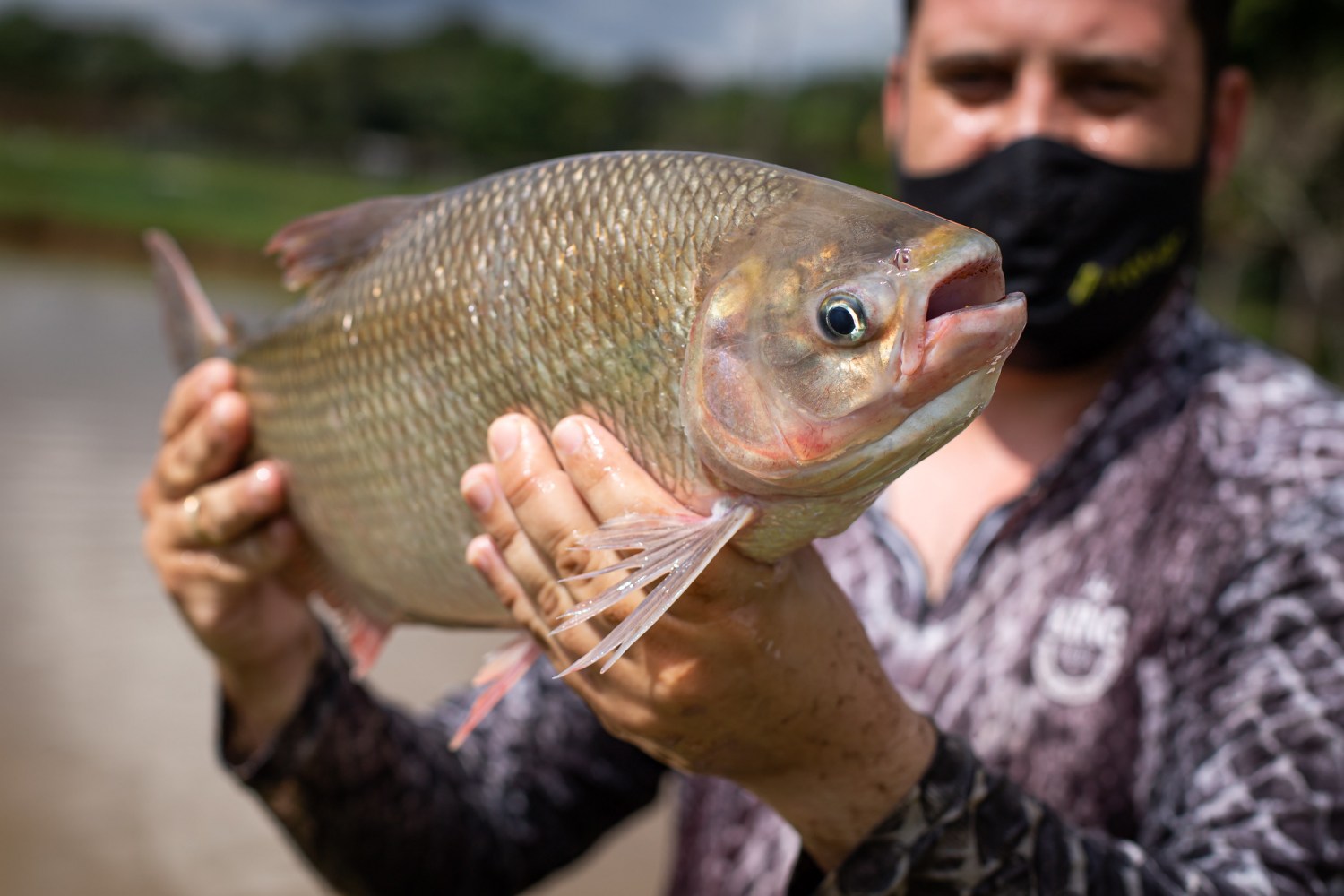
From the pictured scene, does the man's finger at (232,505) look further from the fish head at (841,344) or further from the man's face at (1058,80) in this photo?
the man's face at (1058,80)

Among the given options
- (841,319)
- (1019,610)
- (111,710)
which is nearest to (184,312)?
(841,319)

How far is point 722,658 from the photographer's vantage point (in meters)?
1.42

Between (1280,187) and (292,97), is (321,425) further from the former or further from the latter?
(292,97)

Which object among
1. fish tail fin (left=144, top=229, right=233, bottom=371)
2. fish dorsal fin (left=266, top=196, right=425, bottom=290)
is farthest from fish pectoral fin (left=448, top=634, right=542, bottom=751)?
fish tail fin (left=144, top=229, right=233, bottom=371)

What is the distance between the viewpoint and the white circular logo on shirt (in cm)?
205

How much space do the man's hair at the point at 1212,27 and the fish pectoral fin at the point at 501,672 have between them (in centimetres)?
149

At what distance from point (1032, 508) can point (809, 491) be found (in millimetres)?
1009

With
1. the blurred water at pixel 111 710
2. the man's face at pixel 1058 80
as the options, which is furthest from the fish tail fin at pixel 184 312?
the blurred water at pixel 111 710

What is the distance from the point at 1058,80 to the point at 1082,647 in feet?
3.38

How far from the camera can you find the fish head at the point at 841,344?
1229 mm

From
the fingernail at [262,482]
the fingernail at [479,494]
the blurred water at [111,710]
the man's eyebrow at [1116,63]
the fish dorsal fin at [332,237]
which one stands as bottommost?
the blurred water at [111,710]

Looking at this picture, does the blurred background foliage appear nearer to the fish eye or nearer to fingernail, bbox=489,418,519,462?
fingernail, bbox=489,418,519,462

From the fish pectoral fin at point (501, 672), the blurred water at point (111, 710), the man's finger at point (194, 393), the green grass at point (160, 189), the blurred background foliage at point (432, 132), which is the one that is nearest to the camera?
the fish pectoral fin at point (501, 672)

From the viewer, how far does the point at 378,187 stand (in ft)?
156
